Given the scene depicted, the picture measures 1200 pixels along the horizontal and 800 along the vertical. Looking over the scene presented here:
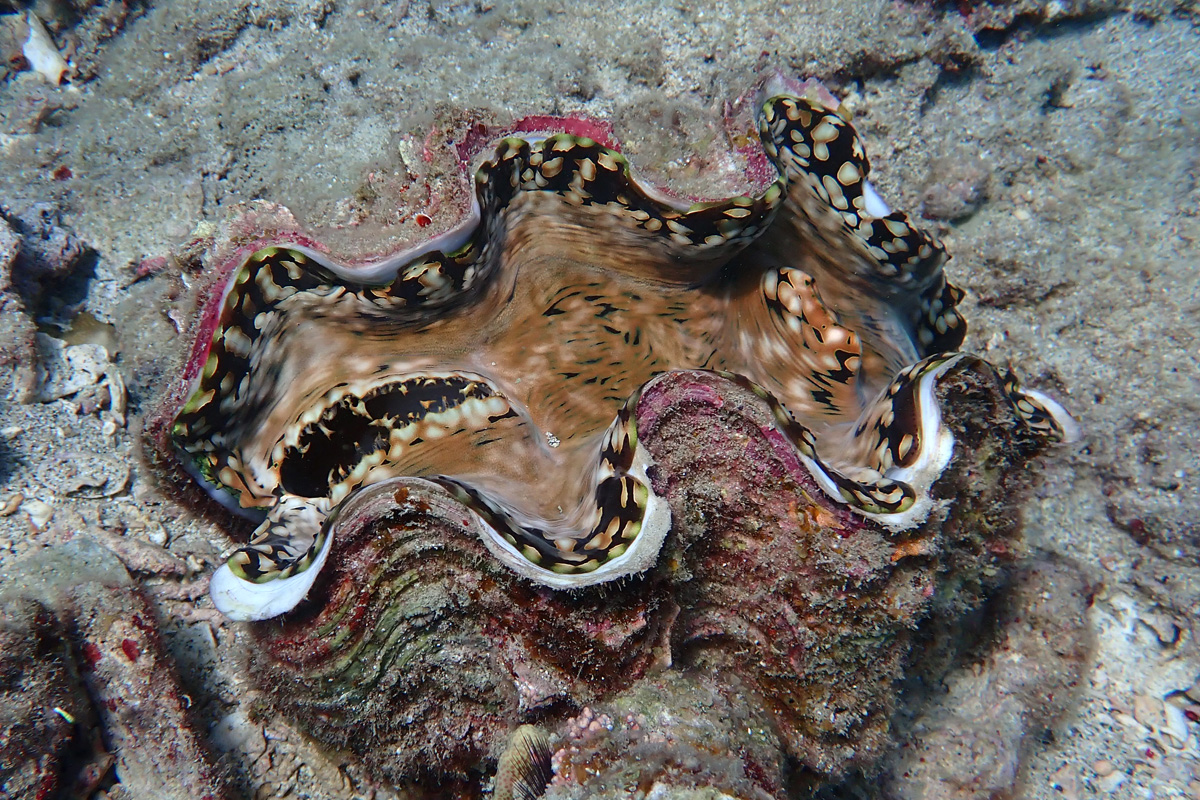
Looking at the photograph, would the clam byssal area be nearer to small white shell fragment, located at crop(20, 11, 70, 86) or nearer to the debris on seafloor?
the debris on seafloor

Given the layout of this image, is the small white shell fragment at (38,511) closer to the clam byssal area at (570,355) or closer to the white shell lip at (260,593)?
the clam byssal area at (570,355)

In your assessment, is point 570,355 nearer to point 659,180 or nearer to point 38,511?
point 659,180

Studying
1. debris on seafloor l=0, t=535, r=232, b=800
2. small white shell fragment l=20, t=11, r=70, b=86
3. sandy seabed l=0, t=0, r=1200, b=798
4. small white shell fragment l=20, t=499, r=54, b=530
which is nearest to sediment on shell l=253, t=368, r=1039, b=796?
debris on seafloor l=0, t=535, r=232, b=800

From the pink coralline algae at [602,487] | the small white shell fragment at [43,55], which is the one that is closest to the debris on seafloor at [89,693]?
the pink coralline algae at [602,487]

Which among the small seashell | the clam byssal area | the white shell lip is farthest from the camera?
the small seashell

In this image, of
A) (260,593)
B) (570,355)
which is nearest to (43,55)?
(570,355)

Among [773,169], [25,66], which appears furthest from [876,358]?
[25,66]
